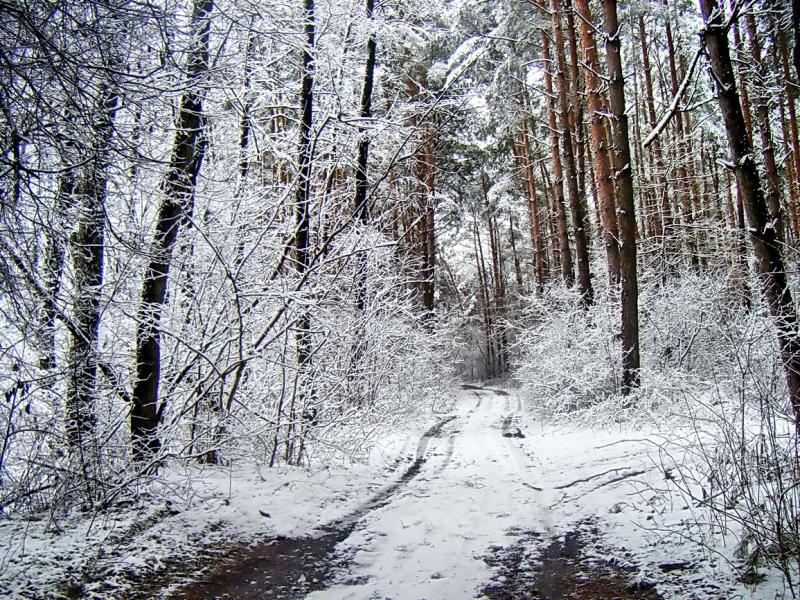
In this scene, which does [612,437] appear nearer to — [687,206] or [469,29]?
[469,29]

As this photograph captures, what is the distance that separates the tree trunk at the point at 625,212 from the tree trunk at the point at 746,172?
384 centimetres

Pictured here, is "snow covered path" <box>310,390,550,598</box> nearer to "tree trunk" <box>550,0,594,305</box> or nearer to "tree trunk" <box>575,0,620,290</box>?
"tree trunk" <box>575,0,620,290</box>

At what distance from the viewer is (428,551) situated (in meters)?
3.79

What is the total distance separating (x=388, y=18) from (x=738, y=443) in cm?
885

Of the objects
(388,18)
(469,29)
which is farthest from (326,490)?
(469,29)

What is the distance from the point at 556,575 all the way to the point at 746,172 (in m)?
3.84

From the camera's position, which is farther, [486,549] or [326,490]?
[326,490]

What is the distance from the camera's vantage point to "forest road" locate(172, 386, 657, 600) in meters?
3.20

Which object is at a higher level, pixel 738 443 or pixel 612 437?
pixel 738 443

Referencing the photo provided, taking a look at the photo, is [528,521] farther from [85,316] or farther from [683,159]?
[683,159]

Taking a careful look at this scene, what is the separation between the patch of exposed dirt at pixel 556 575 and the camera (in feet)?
9.80

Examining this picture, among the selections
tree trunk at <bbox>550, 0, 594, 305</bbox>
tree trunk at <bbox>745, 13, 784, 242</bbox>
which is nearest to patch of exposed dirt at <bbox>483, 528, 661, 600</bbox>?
tree trunk at <bbox>550, 0, 594, 305</bbox>

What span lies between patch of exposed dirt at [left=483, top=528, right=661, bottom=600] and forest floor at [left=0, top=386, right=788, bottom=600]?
12 mm

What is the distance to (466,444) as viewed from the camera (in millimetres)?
8430
